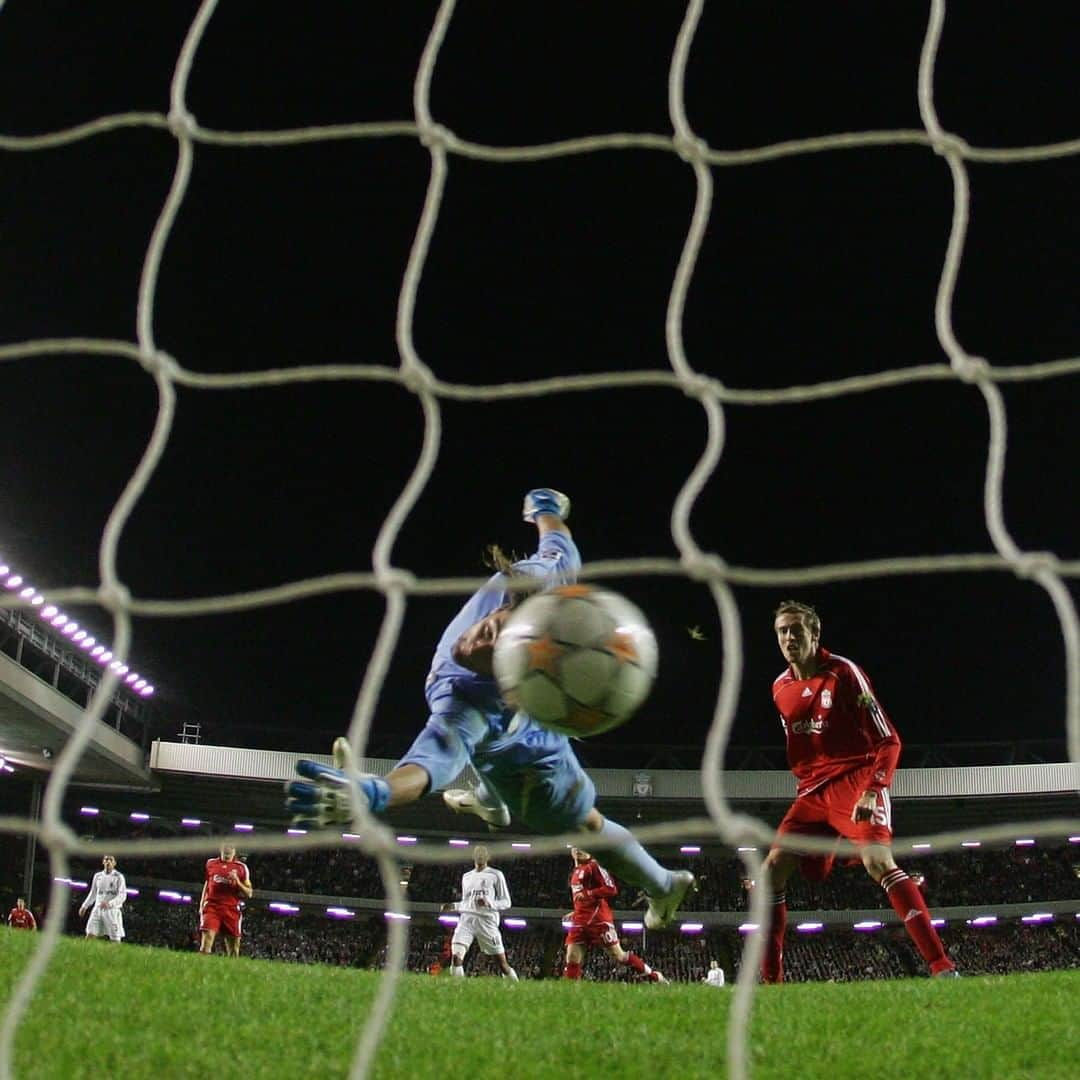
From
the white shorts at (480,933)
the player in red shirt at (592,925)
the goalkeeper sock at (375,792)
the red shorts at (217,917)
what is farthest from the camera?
the red shorts at (217,917)

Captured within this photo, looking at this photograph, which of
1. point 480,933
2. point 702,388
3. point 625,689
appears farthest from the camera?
point 480,933

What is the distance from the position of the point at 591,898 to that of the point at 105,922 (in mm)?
8164

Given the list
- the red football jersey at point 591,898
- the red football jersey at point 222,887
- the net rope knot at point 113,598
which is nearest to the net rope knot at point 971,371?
the net rope knot at point 113,598

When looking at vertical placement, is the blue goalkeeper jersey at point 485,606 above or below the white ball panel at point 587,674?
above

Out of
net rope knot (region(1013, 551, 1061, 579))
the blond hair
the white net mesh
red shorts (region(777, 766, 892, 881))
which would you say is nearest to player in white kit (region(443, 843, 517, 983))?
red shorts (region(777, 766, 892, 881))

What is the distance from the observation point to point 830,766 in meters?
6.24

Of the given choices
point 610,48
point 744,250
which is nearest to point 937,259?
point 744,250

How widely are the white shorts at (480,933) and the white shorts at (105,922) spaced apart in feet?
19.8

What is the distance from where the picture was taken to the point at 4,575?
1884 cm

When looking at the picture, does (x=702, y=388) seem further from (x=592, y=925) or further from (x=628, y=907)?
(x=628, y=907)

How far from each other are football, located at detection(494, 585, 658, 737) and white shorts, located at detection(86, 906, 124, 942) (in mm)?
13361

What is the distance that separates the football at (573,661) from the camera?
12.6 feet

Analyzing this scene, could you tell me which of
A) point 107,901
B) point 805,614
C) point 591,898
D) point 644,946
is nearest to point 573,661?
point 805,614

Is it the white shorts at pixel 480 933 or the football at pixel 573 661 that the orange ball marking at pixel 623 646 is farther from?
the white shorts at pixel 480 933
